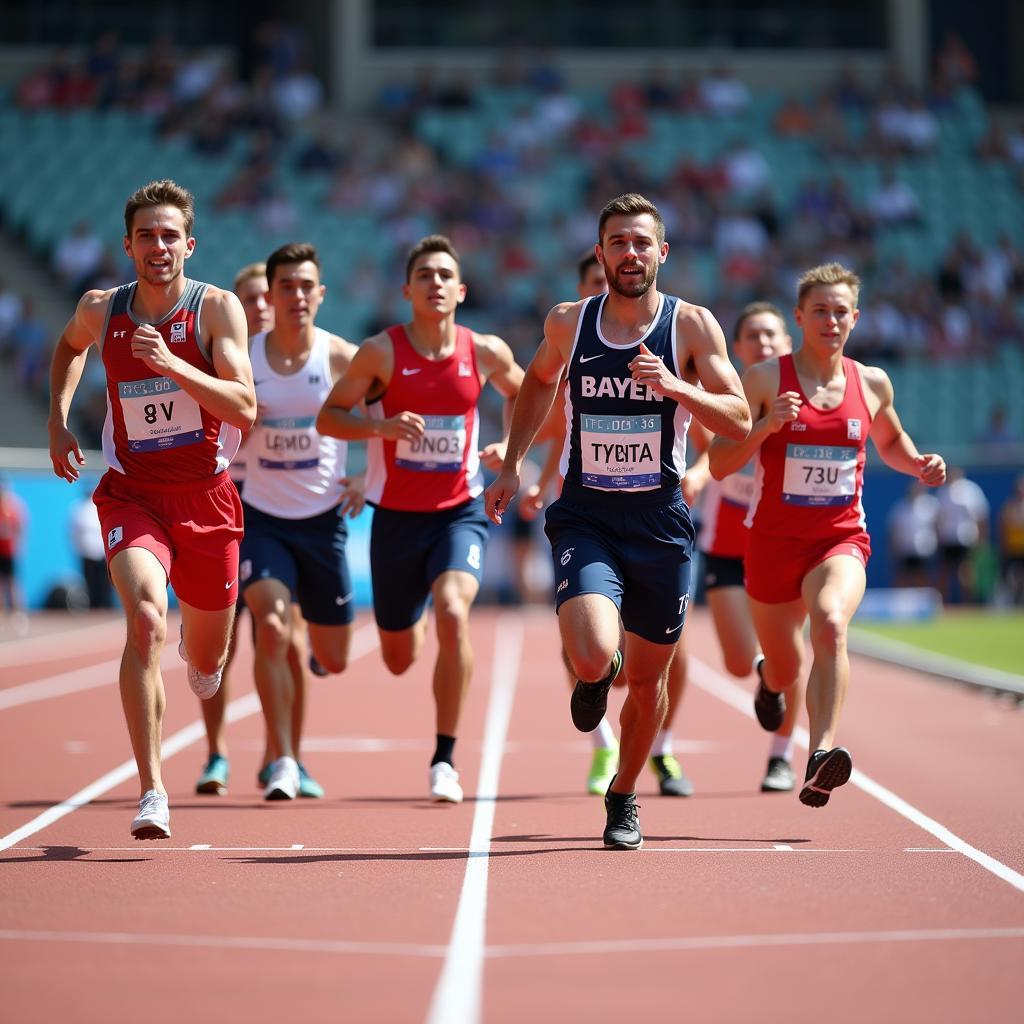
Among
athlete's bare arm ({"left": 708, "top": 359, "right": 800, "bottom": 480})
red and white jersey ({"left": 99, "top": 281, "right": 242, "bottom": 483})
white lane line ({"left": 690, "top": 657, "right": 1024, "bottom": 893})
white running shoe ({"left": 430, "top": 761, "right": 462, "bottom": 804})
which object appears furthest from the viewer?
white running shoe ({"left": 430, "top": 761, "right": 462, "bottom": 804})

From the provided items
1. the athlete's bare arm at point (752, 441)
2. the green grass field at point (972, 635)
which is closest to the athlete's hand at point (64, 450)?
the athlete's bare arm at point (752, 441)

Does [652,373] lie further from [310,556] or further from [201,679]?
[310,556]

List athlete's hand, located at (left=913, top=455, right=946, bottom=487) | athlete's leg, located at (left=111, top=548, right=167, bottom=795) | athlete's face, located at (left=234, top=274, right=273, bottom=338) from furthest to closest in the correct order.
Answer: athlete's face, located at (left=234, top=274, right=273, bottom=338), athlete's hand, located at (left=913, top=455, right=946, bottom=487), athlete's leg, located at (left=111, top=548, right=167, bottom=795)

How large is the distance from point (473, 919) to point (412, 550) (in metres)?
3.07

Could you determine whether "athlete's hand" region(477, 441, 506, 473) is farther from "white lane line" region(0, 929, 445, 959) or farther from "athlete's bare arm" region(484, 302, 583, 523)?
"white lane line" region(0, 929, 445, 959)

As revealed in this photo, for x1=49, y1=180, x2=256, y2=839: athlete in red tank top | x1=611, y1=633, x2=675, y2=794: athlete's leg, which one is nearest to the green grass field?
x1=611, y1=633, x2=675, y2=794: athlete's leg

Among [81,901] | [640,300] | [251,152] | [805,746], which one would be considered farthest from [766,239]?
[81,901]

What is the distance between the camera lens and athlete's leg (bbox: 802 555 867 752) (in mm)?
6781

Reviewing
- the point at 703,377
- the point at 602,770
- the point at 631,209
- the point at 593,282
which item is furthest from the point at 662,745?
the point at 631,209

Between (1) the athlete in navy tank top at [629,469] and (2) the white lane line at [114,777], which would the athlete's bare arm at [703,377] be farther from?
(2) the white lane line at [114,777]

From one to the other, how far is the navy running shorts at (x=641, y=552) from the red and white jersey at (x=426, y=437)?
1.58 m

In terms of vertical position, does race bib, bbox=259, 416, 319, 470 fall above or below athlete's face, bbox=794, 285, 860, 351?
below

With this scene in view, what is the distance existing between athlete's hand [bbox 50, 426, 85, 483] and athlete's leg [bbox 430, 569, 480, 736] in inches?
70.0

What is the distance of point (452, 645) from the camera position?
25.5 feet
